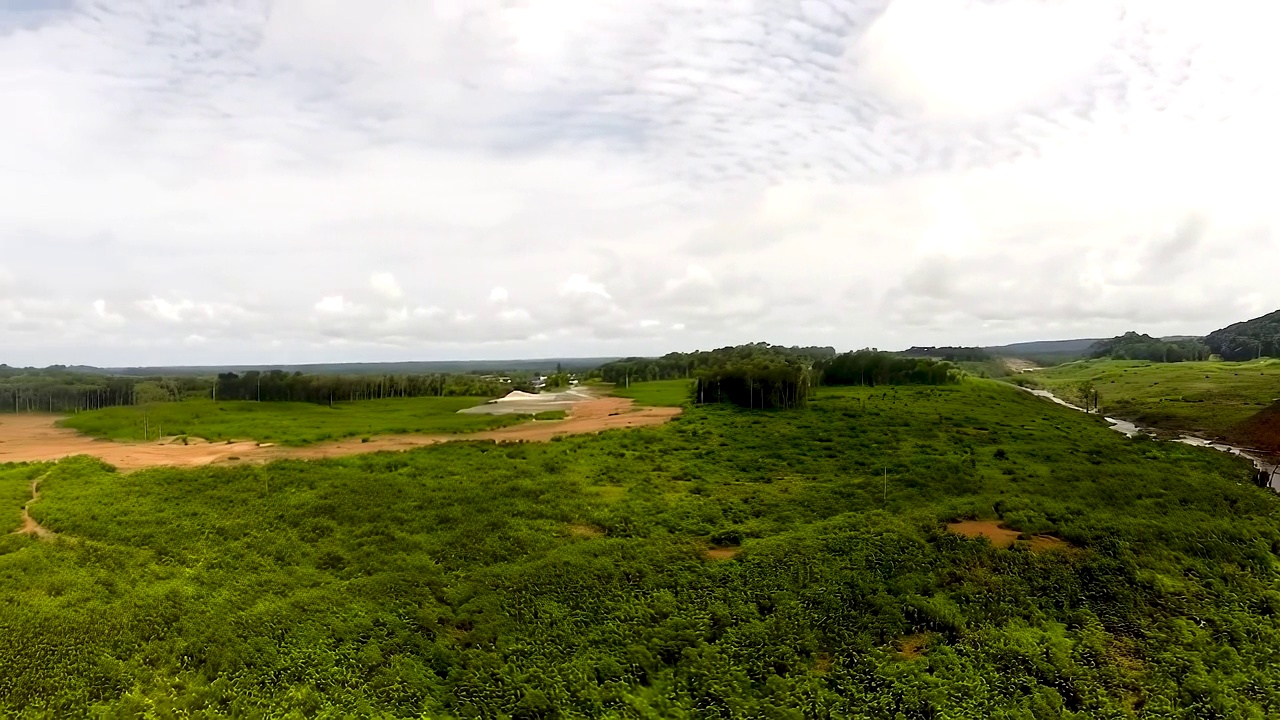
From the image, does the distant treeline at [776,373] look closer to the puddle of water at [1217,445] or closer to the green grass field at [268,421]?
the green grass field at [268,421]

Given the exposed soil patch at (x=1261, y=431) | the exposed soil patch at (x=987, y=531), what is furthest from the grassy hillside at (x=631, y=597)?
the exposed soil patch at (x=1261, y=431)


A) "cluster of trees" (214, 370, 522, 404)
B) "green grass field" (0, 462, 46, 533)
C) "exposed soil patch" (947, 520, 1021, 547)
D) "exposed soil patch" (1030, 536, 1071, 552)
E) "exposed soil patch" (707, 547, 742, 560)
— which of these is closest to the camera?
"exposed soil patch" (707, 547, 742, 560)

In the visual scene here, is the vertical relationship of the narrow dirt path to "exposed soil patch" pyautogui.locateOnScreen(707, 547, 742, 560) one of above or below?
above

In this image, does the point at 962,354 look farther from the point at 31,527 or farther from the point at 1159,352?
the point at 31,527

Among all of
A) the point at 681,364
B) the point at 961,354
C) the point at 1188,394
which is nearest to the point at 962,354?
the point at 961,354

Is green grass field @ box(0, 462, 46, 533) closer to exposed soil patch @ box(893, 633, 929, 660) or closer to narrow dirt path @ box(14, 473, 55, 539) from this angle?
narrow dirt path @ box(14, 473, 55, 539)

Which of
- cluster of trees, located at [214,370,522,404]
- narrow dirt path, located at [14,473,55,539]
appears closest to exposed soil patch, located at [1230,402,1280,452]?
narrow dirt path, located at [14,473,55,539]

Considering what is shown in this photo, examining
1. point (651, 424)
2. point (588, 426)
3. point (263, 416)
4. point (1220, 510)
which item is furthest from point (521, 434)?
point (1220, 510)
